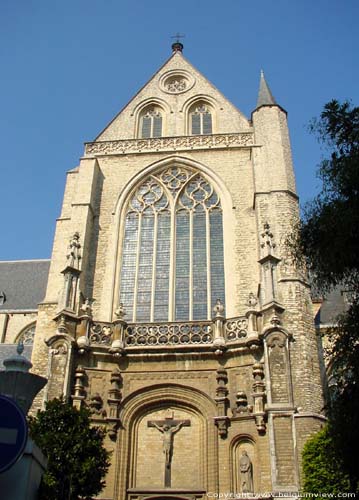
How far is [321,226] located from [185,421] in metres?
7.59

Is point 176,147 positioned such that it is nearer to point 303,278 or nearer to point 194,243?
point 194,243

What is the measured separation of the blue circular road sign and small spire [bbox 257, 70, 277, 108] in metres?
17.4

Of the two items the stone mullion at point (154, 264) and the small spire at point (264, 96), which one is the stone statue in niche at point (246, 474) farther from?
the small spire at point (264, 96)

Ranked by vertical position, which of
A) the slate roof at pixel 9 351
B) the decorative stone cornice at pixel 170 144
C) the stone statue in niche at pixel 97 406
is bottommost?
the stone statue in niche at pixel 97 406

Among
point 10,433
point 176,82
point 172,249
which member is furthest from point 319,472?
point 176,82

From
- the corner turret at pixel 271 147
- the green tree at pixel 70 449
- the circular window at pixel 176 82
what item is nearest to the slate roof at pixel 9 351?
the green tree at pixel 70 449

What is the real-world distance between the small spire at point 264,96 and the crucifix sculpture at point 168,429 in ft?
38.9

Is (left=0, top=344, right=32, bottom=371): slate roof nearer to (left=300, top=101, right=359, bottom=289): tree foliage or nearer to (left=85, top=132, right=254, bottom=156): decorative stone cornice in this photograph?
(left=85, top=132, right=254, bottom=156): decorative stone cornice

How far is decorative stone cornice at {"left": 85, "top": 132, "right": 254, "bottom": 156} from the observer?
20.1 m

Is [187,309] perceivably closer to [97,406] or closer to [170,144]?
[97,406]

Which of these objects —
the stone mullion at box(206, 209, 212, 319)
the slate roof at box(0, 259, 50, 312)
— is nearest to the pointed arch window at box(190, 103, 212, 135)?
the stone mullion at box(206, 209, 212, 319)

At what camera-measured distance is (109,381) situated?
14.8m

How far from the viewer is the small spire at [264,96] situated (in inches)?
803

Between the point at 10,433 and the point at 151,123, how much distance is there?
1879 centimetres
